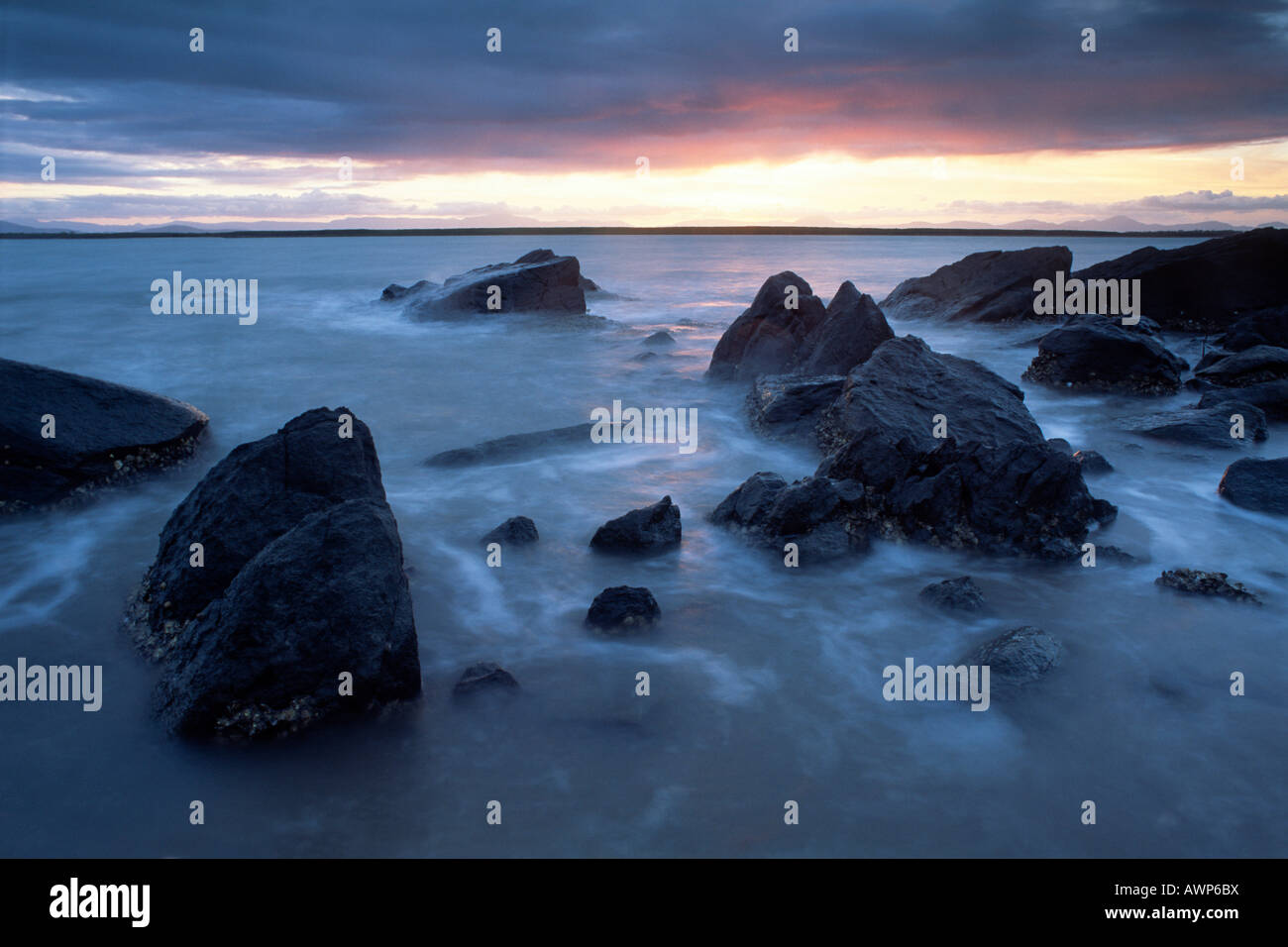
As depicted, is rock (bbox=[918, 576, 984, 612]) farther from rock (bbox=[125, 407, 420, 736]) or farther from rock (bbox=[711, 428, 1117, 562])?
rock (bbox=[125, 407, 420, 736])

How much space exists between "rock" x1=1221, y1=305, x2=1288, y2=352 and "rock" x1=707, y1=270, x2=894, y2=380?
9.91 metres

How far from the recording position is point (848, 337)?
14422mm

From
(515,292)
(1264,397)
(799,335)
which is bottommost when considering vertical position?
(1264,397)

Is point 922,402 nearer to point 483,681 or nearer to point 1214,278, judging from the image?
point 483,681

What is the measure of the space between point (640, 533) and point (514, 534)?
1.36 meters

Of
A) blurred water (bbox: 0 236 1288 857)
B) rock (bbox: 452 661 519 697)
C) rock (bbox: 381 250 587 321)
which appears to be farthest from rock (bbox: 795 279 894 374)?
rock (bbox: 381 250 587 321)

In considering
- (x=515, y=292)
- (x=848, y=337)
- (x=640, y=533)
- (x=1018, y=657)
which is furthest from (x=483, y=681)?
(x=515, y=292)

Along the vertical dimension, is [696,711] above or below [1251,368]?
below

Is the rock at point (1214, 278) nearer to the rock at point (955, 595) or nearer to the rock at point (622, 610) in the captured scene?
the rock at point (955, 595)

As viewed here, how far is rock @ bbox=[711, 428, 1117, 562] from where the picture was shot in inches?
330

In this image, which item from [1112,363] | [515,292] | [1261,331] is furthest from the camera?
[515,292]

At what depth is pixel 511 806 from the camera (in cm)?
484

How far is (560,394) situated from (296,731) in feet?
38.6

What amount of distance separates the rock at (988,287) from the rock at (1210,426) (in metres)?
13.5
